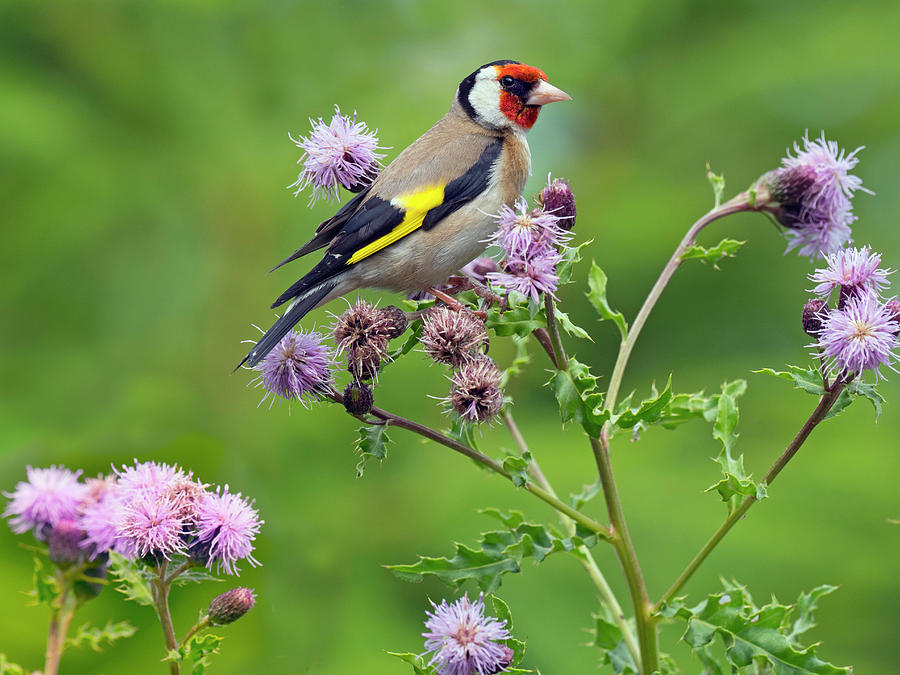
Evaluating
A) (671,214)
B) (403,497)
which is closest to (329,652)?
(403,497)

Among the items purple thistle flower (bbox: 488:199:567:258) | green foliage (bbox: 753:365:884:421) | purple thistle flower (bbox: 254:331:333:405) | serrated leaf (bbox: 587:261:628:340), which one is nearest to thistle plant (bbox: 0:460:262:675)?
purple thistle flower (bbox: 254:331:333:405)

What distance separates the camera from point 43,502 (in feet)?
6.03

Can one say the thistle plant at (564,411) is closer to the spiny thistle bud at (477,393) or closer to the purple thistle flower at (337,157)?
the spiny thistle bud at (477,393)

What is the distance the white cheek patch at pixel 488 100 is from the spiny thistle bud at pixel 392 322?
2.55ft

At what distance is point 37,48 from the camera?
4090 mm

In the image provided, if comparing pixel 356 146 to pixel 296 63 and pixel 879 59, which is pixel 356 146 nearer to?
pixel 296 63

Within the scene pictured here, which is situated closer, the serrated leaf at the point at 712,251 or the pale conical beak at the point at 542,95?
the serrated leaf at the point at 712,251

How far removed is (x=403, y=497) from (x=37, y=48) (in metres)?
2.63

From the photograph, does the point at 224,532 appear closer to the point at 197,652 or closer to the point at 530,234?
the point at 197,652

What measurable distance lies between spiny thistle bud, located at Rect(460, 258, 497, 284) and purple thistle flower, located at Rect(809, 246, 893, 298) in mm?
692

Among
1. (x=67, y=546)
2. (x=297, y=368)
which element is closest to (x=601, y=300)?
(x=297, y=368)

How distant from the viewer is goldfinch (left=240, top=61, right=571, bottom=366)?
191cm

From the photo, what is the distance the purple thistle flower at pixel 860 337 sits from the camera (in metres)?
1.48

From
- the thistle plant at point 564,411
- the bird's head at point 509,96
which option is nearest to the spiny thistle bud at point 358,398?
the thistle plant at point 564,411
